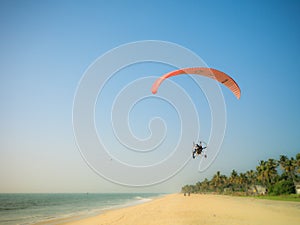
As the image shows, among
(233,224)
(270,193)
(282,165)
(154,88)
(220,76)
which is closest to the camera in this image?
(233,224)

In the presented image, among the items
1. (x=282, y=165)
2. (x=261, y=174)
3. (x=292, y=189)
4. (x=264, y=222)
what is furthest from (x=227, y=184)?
(x=264, y=222)

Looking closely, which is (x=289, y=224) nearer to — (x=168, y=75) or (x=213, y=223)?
(x=213, y=223)

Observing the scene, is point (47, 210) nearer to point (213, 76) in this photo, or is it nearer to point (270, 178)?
point (213, 76)

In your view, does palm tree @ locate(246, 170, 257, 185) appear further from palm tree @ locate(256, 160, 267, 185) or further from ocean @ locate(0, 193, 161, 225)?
ocean @ locate(0, 193, 161, 225)

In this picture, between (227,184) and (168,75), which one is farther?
(227,184)

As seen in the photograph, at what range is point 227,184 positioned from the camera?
11069 centimetres

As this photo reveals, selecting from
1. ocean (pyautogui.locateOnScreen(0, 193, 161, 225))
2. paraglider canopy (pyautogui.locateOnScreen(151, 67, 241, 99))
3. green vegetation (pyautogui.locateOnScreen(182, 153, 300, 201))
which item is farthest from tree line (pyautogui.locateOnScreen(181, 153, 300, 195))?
paraglider canopy (pyautogui.locateOnScreen(151, 67, 241, 99))

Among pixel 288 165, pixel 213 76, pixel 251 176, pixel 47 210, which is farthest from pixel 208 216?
pixel 251 176

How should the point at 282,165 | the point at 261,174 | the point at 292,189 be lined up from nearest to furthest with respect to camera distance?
the point at 292,189 → the point at 282,165 → the point at 261,174

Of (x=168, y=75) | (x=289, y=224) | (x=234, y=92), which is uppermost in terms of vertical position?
(x=168, y=75)

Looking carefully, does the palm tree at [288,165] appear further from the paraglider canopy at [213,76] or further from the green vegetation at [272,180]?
the paraglider canopy at [213,76]

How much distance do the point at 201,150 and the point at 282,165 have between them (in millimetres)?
60789

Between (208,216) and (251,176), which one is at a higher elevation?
(251,176)

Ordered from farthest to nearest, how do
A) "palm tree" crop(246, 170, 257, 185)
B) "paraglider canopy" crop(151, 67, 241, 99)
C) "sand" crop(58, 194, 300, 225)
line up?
"palm tree" crop(246, 170, 257, 185) < "paraglider canopy" crop(151, 67, 241, 99) < "sand" crop(58, 194, 300, 225)
